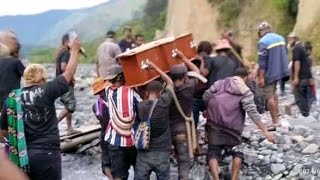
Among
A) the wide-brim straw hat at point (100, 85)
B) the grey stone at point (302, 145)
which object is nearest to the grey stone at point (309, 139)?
the grey stone at point (302, 145)

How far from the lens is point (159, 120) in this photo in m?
7.19

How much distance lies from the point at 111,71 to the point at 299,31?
73.7 feet

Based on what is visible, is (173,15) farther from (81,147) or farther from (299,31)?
(81,147)

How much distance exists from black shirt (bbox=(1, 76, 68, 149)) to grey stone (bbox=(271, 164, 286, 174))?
3911 mm

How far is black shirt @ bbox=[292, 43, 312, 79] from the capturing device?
12.3 metres

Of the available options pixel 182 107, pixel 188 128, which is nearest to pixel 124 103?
pixel 182 107

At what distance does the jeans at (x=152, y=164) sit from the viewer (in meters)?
7.25

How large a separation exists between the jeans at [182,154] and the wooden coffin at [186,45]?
3.51 ft

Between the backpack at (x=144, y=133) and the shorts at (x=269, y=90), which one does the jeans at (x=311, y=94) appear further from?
the backpack at (x=144, y=133)

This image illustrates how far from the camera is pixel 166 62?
7.86 meters

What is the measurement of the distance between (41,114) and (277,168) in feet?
13.7

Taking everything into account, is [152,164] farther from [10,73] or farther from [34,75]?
[10,73]

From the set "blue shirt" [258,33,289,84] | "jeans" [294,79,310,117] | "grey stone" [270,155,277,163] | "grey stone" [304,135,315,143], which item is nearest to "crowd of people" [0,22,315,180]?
"blue shirt" [258,33,289,84]

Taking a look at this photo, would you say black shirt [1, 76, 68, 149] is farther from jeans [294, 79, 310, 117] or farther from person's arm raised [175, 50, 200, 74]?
jeans [294, 79, 310, 117]
